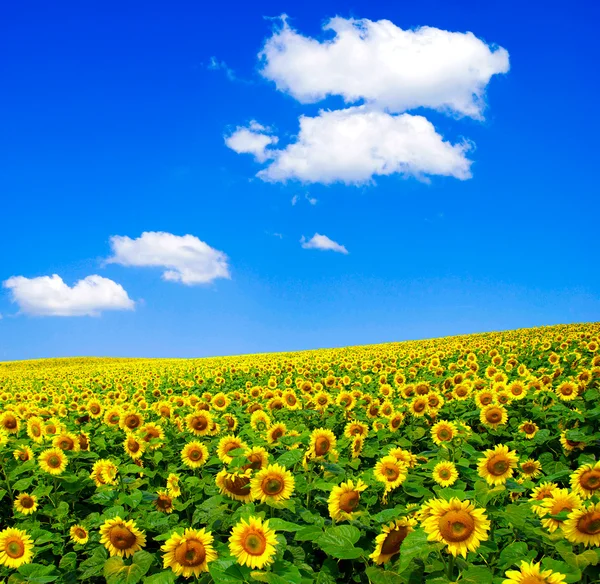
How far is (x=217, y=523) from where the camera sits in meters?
4.35

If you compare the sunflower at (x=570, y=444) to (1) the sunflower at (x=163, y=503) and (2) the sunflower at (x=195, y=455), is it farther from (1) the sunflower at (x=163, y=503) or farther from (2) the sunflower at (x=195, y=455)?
(1) the sunflower at (x=163, y=503)

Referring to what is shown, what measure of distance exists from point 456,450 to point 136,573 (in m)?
3.75

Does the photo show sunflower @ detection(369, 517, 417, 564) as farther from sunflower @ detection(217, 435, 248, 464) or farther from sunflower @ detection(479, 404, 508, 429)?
sunflower @ detection(479, 404, 508, 429)

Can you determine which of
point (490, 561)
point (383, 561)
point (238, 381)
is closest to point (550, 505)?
point (490, 561)

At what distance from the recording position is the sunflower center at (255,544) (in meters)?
3.32

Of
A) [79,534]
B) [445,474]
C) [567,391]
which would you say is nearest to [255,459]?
[445,474]

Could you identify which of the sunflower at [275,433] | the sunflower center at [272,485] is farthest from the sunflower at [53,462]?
the sunflower center at [272,485]

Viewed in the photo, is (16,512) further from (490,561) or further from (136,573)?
(490,561)

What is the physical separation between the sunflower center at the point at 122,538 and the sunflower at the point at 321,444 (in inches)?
73.1

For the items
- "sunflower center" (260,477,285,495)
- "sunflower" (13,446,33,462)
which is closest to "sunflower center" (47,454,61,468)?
"sunflower" (13,446,33,462)

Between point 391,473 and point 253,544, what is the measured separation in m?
1.91

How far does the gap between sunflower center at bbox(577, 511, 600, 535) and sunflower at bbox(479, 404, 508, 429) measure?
14.2ft

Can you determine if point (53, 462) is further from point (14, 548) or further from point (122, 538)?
point (122, 538)

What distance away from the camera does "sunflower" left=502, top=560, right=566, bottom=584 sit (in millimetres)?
2766
